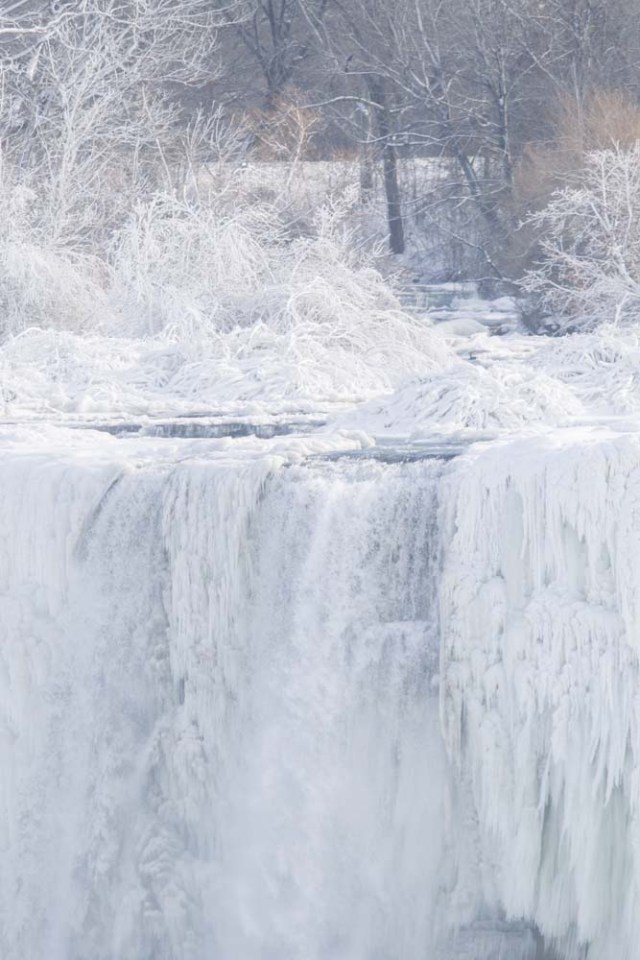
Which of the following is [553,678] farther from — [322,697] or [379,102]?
[379,102]

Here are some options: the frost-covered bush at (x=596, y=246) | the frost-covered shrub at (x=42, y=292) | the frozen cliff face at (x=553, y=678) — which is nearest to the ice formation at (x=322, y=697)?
the frozen cliff face at (x=553, y=678)

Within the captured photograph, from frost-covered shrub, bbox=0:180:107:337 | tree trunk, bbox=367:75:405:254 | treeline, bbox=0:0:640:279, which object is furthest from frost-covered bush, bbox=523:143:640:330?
tree trunk, bbox=367:75:405:254

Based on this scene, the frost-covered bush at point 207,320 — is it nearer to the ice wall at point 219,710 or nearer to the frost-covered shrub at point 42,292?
the frost-covered shrub at point 42,292

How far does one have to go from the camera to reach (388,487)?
734 centimetres

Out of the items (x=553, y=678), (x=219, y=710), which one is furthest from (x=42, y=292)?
(x=553, y=678)

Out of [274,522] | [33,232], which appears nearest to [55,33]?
[33,232]

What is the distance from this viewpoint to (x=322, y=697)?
7.43 metres

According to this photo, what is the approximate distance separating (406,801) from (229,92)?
1812cm

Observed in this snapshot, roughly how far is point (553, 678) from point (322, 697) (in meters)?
1.39

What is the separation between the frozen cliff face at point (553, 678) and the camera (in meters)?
6.32

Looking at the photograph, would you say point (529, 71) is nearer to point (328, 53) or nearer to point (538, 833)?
point (328, 53)

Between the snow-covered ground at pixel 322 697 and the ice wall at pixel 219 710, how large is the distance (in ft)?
0.04

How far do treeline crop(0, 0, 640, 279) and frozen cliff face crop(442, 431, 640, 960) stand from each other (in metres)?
11.3

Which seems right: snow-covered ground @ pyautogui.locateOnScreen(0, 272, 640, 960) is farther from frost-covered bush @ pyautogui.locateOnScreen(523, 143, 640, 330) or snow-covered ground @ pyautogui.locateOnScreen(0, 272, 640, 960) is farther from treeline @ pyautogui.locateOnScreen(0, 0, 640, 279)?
treeline @ pyautogui.locateOnScreen(0, 0, 640, 279)
